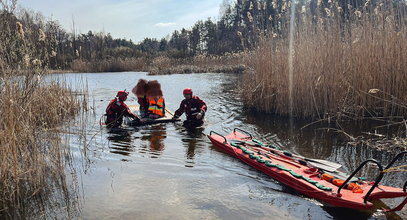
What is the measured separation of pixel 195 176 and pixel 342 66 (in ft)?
13.3

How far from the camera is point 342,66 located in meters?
6.76

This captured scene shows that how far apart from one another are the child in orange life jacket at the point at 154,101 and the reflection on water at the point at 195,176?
1.18 feet

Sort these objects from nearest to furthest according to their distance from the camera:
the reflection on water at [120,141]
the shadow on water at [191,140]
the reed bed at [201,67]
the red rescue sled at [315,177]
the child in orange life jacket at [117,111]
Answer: the red rescue sled at [315,177], the shadow on water at [191,140], the reflection on water at [120,141], the child in orange life jacket at [117,111], the reed bed at [201,67]

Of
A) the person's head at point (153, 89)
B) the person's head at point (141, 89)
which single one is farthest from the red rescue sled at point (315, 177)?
the person's head at point (141, 89)

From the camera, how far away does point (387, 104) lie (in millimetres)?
6426

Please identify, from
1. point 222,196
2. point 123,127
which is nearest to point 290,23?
point 123,127

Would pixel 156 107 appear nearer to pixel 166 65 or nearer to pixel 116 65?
pixel 166 65

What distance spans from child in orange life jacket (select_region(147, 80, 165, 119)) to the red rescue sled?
2.65m

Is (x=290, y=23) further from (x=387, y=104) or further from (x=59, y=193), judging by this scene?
(x=59, y=193)

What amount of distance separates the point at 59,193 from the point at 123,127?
135 inches

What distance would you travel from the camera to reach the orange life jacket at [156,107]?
7.83 m

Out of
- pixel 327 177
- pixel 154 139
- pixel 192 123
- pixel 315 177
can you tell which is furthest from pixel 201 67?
pixel 327 177

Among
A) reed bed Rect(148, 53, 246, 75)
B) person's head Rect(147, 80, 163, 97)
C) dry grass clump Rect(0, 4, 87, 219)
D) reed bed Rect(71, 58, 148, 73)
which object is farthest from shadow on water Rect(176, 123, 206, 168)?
reed bed Rect(71, 58, 148, 73)

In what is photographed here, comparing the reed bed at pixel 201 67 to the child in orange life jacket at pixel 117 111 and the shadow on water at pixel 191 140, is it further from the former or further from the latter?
the child in orange life jacket at pixel 117 111
